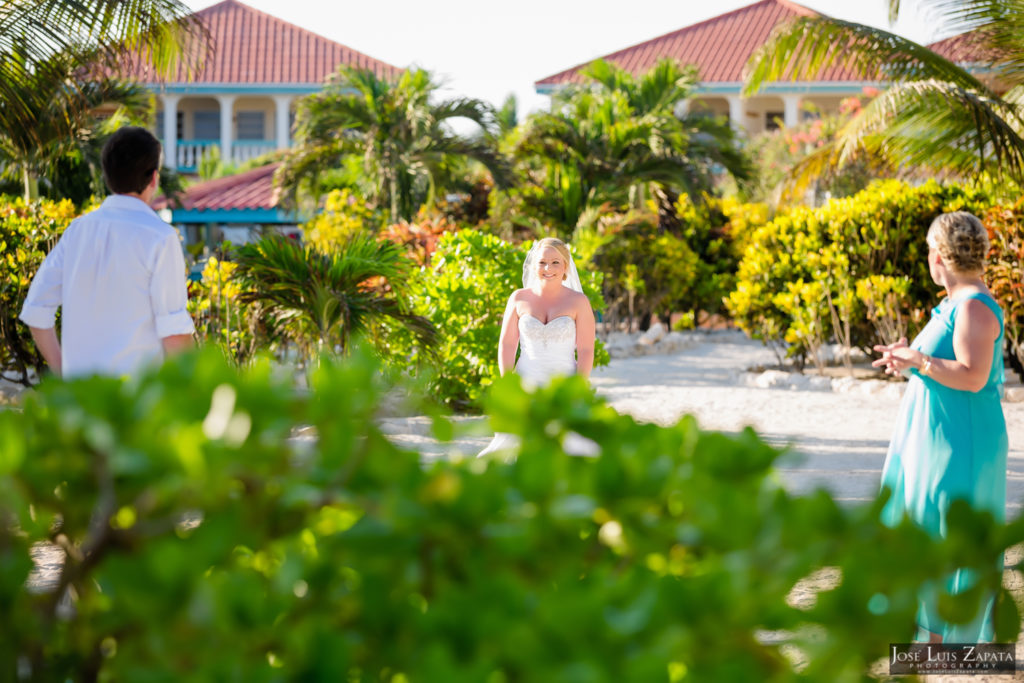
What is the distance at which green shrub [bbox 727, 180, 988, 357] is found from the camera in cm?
1205

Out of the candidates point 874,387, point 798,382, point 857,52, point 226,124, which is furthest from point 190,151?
point 874,387

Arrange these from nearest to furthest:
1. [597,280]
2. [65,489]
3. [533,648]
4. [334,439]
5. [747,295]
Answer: [533,648], [334,439], [65,489], [597,280], [747,295]

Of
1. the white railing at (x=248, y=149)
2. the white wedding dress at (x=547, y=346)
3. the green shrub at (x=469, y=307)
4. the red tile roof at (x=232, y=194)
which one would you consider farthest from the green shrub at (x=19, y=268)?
the white railing at (x=248, y=149)

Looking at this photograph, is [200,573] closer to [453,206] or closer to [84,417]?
[84,417]

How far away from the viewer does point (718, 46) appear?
118 feet

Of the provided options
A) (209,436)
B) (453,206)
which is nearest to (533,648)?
(209,436)

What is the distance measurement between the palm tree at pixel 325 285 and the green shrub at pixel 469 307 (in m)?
1.48

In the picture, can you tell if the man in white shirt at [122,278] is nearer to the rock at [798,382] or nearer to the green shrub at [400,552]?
the green shrub at [400,552]

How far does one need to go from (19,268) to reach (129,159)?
6.69 m

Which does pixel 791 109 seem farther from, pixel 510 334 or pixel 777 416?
pixel 510 334

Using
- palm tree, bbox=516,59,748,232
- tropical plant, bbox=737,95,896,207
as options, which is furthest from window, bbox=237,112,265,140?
palm tree, bbox=516,59,748,232

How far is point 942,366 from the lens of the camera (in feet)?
12.7

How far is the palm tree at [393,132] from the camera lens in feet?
53.1

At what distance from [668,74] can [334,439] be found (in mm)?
20083
